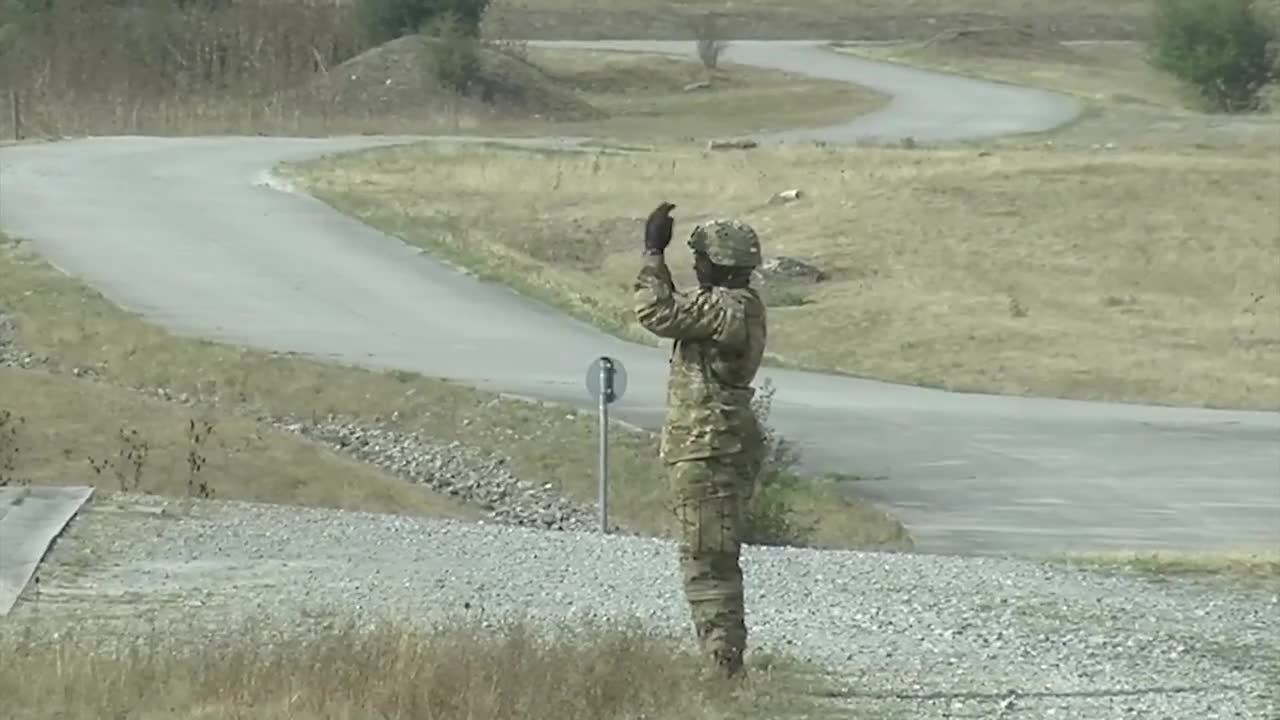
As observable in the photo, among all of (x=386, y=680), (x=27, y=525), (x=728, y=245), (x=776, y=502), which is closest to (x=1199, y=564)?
(x=776, y=502)

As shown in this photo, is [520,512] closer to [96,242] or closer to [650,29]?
[96,242]

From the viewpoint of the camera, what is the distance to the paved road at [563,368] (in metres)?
20.2

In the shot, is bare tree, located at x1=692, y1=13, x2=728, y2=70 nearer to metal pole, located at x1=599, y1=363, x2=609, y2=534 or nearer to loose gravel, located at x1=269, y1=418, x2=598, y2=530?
loose gravel, located at x1=269, y1=418, x2=598, y2=530

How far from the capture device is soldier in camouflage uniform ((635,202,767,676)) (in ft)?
28.7

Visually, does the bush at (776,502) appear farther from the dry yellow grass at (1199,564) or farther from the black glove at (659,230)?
the black glove at (659,230)

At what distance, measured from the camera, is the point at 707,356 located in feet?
29.0

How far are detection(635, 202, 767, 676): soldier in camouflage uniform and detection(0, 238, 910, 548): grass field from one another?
8.43 meters

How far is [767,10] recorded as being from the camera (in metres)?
113

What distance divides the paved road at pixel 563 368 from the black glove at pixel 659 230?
9793 millimetres

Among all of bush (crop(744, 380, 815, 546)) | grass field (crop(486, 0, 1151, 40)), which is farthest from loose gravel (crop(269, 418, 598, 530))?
grass field (crop(486, 0, 1151, 40))

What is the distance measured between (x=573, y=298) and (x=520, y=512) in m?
12.1

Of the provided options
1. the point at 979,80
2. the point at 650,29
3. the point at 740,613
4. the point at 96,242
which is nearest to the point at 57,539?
the point at 740,613

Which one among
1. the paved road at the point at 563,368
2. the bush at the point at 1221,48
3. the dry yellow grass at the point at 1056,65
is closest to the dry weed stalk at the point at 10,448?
the paved road at the point at 563,368

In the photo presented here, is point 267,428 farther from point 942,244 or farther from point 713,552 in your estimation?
point 942,244
